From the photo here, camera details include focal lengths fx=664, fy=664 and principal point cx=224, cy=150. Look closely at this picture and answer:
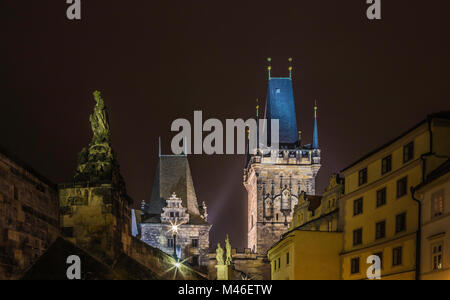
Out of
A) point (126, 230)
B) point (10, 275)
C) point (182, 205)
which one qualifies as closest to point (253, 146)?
point (182, 205)

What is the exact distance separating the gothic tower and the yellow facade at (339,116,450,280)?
5276 cm

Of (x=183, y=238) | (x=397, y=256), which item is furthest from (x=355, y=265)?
(x=183, y=238)

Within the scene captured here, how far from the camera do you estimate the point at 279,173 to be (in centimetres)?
9612

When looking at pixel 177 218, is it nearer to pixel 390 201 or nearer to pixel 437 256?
pixel 390 201

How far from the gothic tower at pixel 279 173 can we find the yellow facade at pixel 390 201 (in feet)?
173

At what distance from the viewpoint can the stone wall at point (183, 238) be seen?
83.6 m

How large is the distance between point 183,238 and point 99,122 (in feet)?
212

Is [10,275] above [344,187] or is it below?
below

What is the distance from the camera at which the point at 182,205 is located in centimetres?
8750

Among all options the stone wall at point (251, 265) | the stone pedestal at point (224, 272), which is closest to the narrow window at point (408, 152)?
the stone pedestal at point (224, 272)

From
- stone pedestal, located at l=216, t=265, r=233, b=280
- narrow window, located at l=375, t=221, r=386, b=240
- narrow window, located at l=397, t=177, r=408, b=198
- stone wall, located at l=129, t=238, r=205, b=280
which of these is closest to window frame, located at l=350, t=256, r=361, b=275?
narrow window, located at l=375, t=221, r=386, b=240
